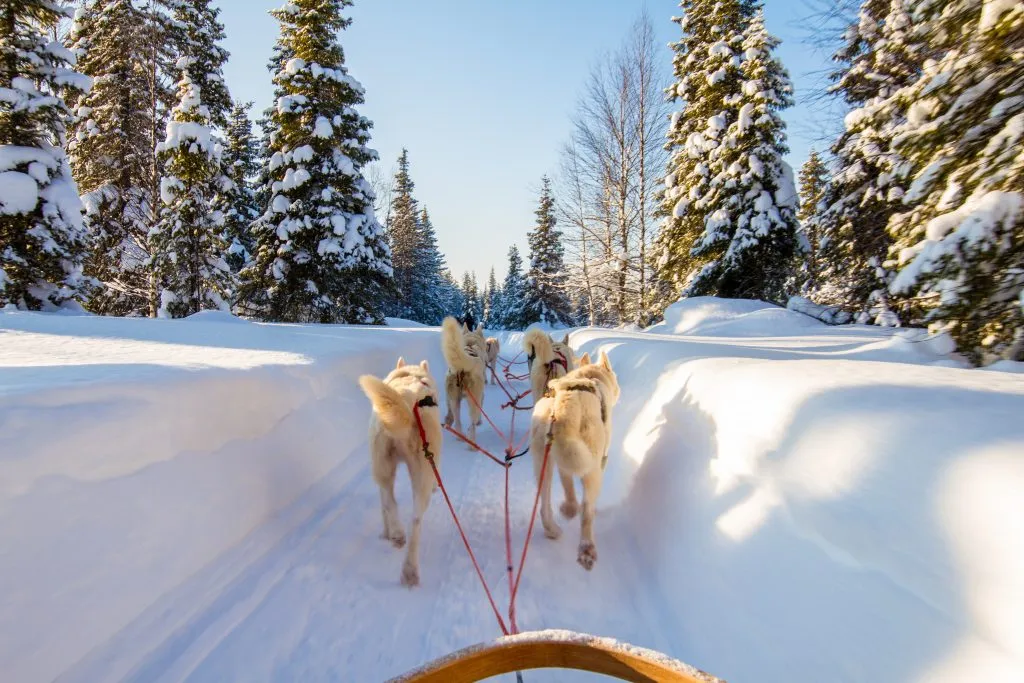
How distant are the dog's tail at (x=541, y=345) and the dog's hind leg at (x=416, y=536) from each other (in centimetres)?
260

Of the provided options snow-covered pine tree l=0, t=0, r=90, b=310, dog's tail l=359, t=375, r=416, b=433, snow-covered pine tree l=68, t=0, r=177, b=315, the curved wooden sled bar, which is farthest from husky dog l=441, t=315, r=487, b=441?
snow-covered pine tree l=68, t=0, r=177, b=315

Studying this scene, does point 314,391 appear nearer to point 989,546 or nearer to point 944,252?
point 989,546

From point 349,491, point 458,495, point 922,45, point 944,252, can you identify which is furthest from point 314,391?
point 922,45

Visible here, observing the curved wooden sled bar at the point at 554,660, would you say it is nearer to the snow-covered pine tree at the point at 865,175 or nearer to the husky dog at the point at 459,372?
the husky dog at the point at 459,372

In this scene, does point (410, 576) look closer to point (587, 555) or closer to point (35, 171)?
point (587, 555)

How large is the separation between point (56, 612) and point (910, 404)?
3.96 metres

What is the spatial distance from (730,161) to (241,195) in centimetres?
2144

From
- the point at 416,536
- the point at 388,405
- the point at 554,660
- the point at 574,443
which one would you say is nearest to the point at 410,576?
the point at 416,536

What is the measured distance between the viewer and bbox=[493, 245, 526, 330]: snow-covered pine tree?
3688cm

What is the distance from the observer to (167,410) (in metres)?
2.85

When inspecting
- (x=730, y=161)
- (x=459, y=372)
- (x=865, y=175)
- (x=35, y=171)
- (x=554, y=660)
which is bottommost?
(x=554, y=660)

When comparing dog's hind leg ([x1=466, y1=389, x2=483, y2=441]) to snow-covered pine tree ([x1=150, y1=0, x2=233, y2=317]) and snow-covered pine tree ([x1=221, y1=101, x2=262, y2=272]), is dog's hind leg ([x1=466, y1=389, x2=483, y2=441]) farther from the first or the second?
snow-covered pine tree ([x1=221, y1=101, x2=262, y2=272])

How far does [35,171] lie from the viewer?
929 cm

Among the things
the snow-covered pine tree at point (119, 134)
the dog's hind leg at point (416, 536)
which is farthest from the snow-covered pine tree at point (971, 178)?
the snow-covered pine tree at point (119, 134)
